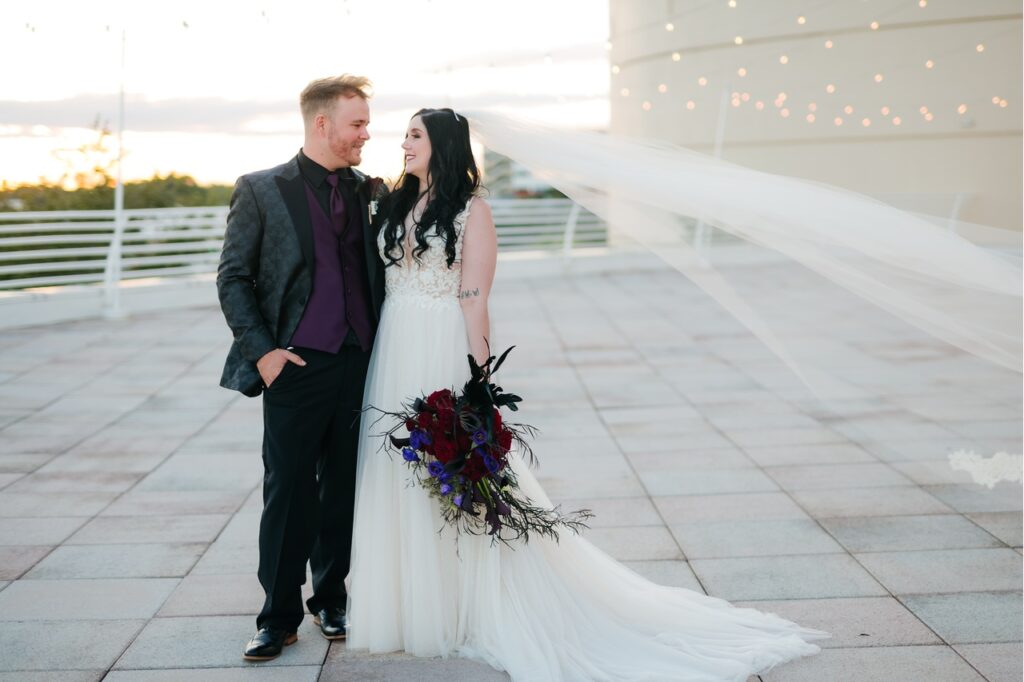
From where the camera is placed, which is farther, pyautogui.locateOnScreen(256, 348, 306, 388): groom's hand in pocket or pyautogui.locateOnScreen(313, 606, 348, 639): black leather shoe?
pyautogui.locateOnScreen(313, 606, 348, 639): black leather shoe

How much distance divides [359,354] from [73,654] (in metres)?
1.35

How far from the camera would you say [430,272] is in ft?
10.7

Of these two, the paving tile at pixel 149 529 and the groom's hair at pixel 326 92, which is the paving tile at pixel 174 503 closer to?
the paving tile at pixel 149 529

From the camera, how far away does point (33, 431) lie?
21.4 ft

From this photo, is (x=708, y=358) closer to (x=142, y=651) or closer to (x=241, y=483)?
(x=241, y=483)

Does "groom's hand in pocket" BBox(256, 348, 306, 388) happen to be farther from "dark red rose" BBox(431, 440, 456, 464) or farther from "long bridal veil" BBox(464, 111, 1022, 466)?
"long bridal veil" BBox(464, 111, 1022, 466)

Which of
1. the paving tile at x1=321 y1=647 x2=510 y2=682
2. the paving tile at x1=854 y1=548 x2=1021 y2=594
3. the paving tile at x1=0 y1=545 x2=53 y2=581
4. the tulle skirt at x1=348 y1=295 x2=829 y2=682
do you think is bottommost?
the paving tile at x1=854 y1=548 x2=1021 y2=594

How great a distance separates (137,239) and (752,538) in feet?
33.9

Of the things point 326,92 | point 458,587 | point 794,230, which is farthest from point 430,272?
point 794,230

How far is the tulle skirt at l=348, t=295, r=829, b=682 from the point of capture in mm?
3207

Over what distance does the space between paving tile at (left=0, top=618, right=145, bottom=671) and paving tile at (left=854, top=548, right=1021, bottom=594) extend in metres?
2.80

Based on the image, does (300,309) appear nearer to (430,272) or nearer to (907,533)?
(430,272)

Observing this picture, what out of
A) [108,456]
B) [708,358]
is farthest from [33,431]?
[708,358]

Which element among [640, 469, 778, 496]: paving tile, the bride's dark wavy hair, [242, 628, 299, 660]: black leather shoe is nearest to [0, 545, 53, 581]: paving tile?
[242, 628, 299, 660]: black leather shoe
